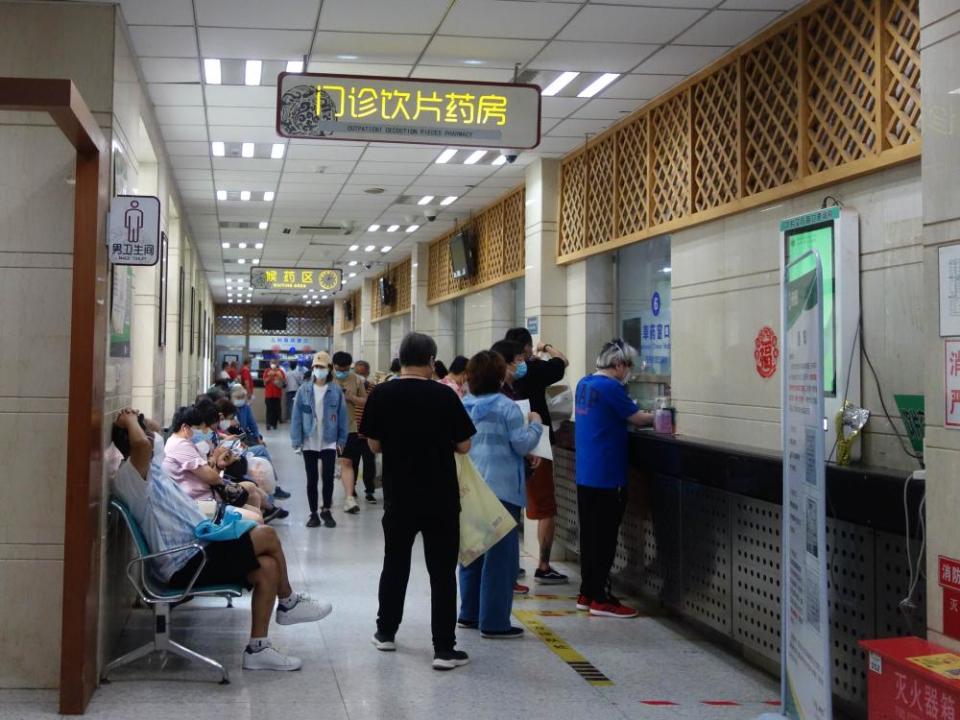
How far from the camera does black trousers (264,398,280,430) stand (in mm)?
20969

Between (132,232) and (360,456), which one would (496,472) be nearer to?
(132,232)

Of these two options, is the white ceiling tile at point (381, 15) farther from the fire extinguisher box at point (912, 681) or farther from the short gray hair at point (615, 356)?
the fire extinguisher box at point (912, 681)

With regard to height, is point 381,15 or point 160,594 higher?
point 381,15

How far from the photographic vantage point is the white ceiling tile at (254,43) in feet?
18.2

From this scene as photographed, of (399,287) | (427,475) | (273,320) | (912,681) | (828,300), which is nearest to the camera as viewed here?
(912,681)

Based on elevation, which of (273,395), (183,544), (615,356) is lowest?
(183,544)

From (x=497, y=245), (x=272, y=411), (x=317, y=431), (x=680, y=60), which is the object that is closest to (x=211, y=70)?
(x=680, y=60)

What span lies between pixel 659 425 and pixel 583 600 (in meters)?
1.09

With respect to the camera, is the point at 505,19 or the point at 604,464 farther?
the point at 604,464

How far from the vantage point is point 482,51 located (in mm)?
5914

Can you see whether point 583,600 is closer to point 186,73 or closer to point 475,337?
point 186,73

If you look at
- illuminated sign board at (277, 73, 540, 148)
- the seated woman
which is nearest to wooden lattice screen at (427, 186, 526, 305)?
illuminated sign board at (277, 73, 540, 148)

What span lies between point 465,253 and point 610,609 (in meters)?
6.97

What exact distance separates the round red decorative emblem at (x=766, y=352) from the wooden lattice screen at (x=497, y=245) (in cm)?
473
